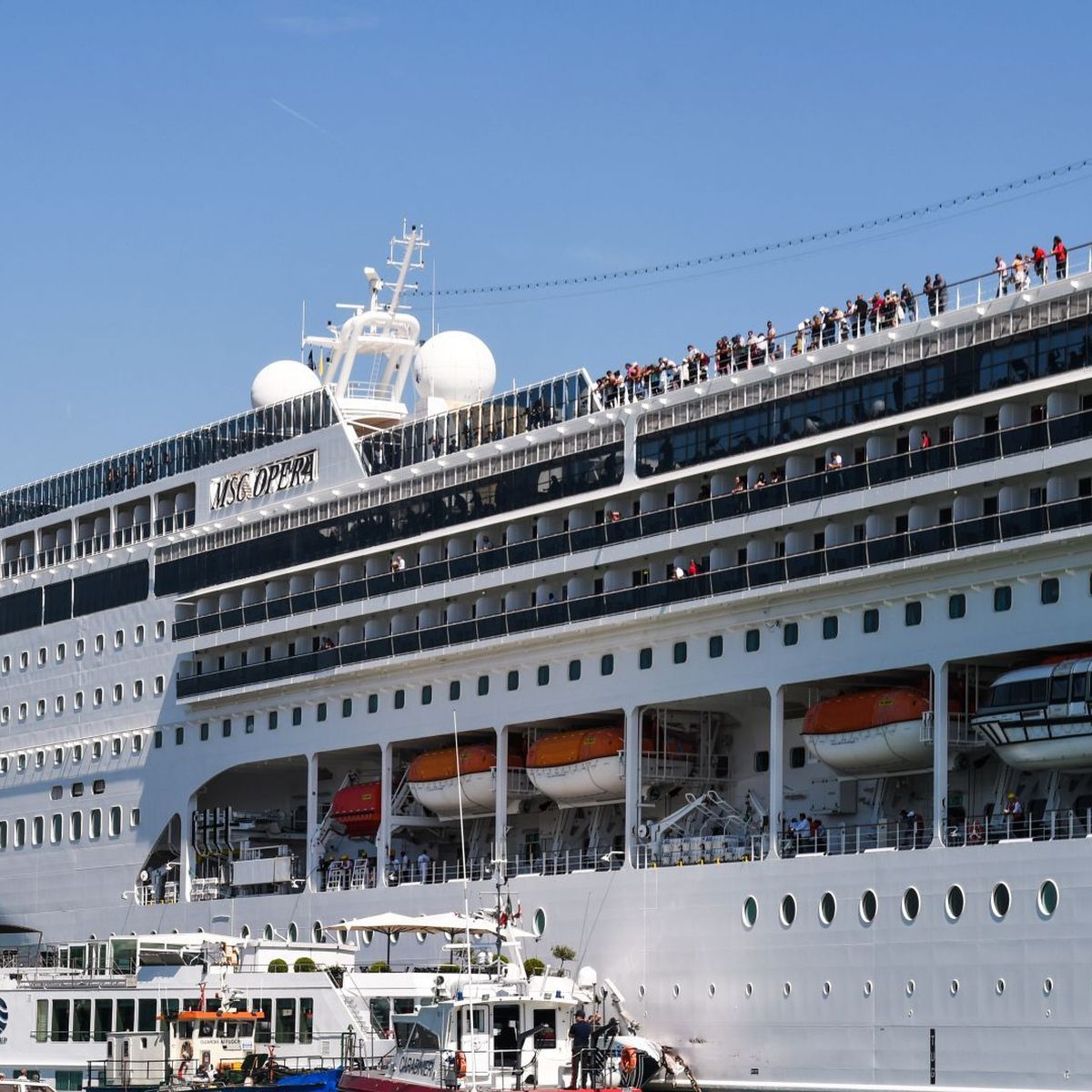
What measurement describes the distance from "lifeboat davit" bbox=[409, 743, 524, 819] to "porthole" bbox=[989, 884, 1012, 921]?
1568cm

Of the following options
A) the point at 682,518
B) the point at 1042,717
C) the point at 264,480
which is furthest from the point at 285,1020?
the point at 264,480

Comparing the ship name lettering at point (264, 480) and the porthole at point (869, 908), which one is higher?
the ship name lettering at point (264, 480)

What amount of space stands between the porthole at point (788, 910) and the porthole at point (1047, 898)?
5928 millimetres

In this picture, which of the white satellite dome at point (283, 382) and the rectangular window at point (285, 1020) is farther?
the white satellite dome at point (283, 382)

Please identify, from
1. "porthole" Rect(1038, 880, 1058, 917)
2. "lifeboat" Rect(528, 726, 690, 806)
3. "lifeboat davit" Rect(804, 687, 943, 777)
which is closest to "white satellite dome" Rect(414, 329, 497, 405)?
"lifeboat" Rect(528, 726, 690, 806)

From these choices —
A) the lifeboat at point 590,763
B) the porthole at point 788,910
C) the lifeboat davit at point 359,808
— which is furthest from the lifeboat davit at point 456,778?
the porthole at point 788,910

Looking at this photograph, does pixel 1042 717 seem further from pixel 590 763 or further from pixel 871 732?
pixel 590 763

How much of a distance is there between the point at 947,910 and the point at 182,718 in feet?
93.0

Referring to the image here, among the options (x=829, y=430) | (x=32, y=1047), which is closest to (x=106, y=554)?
(x=32, y=1047)

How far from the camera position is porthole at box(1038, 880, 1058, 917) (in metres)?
35.3

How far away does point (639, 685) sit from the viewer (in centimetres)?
4575

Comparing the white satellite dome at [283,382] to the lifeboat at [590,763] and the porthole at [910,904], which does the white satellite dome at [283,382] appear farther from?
the porthole at [910,904]

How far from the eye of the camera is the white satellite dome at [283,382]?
6269 cm

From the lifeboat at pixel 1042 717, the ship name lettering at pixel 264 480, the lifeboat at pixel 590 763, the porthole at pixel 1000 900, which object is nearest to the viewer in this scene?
the porthole at pixel 1000 900
